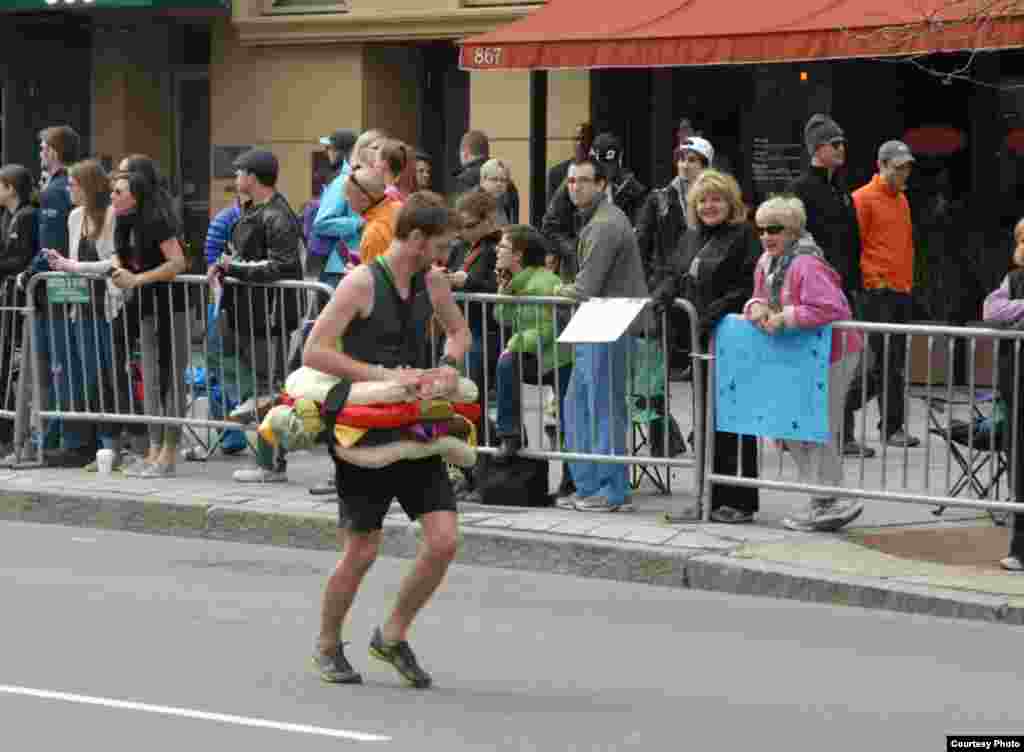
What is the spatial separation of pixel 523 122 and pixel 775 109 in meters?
2.36

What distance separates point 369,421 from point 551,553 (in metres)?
3.35

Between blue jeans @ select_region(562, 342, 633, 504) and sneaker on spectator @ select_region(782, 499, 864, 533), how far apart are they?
1009mm

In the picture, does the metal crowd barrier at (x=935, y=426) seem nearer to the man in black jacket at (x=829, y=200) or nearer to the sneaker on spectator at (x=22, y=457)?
the man in black jacket at (x=829, y=200)

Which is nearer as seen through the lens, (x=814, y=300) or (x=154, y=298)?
(x=814, y=300)

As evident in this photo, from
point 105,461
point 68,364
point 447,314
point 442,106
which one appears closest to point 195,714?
point 447,314

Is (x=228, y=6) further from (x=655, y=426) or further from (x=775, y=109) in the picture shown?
(x=655, y=426)

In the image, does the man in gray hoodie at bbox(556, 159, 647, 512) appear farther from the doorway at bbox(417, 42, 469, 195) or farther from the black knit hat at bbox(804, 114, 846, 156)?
the doorway at bbox(417, 42, 469, 195)

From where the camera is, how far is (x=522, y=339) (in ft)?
40.7

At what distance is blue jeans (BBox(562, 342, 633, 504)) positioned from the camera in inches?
480

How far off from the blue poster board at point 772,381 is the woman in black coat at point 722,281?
16cm

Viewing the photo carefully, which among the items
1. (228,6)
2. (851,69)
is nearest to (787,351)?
(851,69)

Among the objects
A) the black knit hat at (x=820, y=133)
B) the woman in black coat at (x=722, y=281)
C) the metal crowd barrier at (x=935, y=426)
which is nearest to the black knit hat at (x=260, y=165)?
the woman in black coat at (x=722, y=281)

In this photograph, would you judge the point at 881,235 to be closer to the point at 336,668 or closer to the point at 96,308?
the point at 96,308

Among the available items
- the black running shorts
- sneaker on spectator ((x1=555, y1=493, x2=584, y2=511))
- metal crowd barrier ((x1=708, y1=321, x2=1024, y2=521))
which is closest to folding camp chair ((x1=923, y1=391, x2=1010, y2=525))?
metal crowd barrier ((x1=708, y1=321, x2=1024, y2=521))
